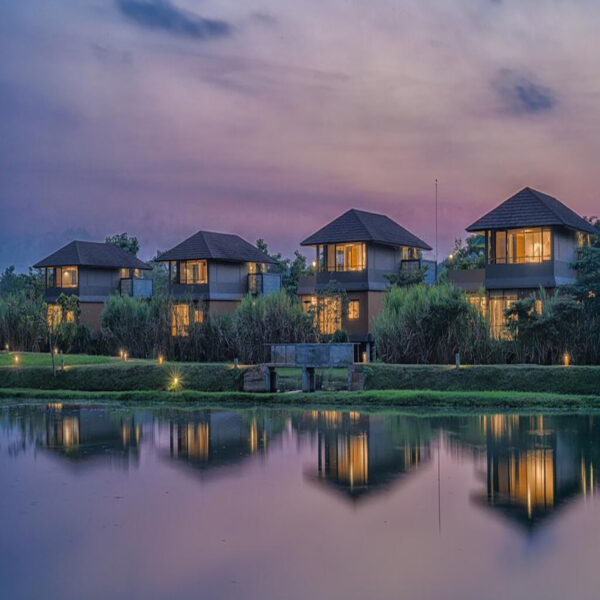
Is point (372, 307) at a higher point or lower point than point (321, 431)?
higher

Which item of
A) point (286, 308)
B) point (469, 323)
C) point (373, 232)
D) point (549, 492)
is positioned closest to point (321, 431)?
point (549, 492)

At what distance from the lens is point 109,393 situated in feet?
112

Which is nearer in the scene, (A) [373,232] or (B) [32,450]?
(B) [32,450]

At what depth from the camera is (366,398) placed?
100 feet

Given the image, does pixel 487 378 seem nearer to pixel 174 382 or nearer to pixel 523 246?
pixel 523 246

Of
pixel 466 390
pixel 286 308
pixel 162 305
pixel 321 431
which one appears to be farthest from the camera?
pixel 162 305

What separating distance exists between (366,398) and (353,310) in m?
14.7

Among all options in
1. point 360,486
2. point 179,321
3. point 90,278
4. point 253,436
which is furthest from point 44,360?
point 360,486

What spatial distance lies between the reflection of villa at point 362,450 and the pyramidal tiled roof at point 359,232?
58.2 ft

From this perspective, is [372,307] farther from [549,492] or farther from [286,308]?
[549,492]

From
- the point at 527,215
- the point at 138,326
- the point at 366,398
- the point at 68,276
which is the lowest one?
the point at 366,398

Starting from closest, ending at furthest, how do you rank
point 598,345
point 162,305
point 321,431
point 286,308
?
point 321,431 → point 598,345 → point 286,308 → point 162,305

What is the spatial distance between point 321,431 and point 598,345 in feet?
42.7

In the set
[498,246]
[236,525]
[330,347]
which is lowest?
[236,525]
